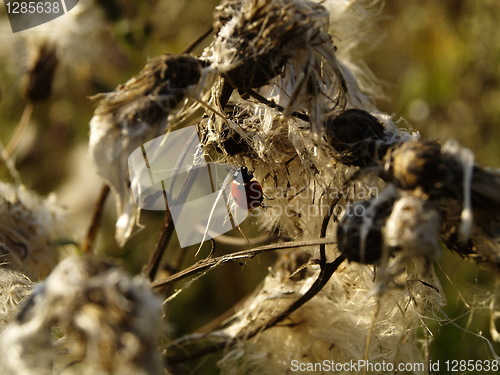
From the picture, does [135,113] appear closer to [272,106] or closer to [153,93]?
[153,93]

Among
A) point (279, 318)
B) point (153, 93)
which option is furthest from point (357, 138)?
point (279, 318)

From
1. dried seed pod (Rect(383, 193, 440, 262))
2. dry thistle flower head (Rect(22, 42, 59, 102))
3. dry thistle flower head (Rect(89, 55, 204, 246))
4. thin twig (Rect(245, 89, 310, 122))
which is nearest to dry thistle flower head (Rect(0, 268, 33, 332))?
dry thistle flower head (Rect(89, 55, 204, 246))

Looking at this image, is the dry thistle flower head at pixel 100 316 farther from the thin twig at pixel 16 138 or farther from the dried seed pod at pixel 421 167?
the thin twig at pixel 16 138

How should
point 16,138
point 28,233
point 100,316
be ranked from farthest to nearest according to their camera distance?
point 16,138 → point 28,233 → point 100,316

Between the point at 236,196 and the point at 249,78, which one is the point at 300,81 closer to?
the point at 249,78

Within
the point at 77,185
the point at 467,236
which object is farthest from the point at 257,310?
the point at 77,185

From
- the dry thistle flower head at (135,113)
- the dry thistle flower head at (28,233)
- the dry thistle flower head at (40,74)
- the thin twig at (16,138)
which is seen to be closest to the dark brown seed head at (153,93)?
the dry thistle flower head at (135,113)
